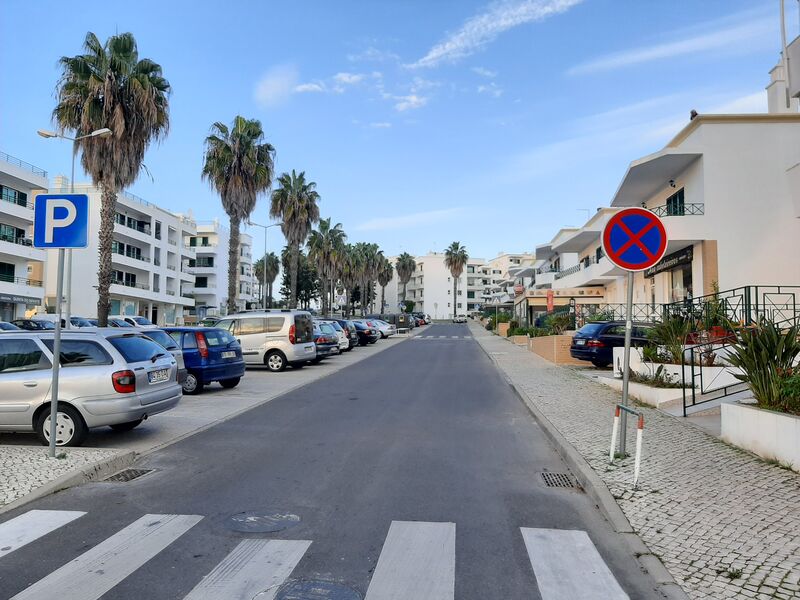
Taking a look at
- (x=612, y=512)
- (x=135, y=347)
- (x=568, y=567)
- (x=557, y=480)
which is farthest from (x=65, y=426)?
(x=612, y=512)

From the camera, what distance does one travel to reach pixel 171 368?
364 inches

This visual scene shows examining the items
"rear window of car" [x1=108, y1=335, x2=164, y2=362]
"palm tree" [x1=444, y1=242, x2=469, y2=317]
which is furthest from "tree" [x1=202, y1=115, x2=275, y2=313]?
"palm tree" [x1=444, y1=242, x2=469, y2=317]

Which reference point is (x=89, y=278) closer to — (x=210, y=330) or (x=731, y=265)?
(x=210, y=330)

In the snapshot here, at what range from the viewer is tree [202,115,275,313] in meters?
31.1

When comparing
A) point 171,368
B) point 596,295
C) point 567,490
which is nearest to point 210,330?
point 171,368

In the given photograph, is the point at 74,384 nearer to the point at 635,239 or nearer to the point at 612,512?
the point at 612,512

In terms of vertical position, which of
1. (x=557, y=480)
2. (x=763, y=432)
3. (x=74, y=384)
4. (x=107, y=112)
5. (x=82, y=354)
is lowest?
(x=557, y=480)

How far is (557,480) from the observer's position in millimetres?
6715

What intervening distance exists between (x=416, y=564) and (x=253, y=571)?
3.70ft

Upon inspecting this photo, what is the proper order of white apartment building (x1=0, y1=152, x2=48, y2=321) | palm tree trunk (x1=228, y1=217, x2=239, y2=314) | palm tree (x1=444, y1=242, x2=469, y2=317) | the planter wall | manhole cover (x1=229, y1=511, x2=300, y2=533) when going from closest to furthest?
manhole cover (x1=229, y1=511, x2=300, y2=533), the planter wall, palm tree trunk (x1=228, y1=217, x2=239, y2=314), white apartment building (x1=0, y1=152, x2=48, y2=321), palm tree (x1=444, y1=242, x2=469, y2=317)

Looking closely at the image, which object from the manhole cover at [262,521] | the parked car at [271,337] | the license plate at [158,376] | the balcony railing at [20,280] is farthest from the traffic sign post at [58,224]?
the balcony railing at [20,280]

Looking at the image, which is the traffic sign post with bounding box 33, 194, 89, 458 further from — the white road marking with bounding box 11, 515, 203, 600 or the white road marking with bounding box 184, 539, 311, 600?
the white road marking with bounding box 184, 539, 311, 600

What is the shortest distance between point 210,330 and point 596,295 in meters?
31.6

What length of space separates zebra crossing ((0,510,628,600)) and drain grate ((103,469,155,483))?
1.33 metres
